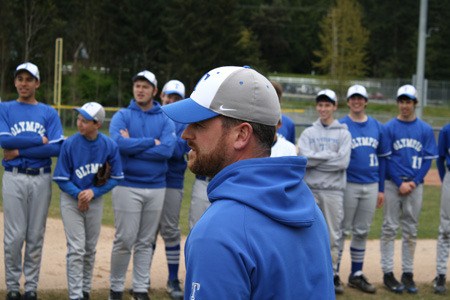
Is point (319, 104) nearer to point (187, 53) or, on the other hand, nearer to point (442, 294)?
point (442, 294)

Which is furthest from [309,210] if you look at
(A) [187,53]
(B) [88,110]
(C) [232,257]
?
(A) [187,53]

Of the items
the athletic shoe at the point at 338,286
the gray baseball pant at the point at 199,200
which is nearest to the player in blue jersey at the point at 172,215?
the gray baseball pant at the point at 199,200

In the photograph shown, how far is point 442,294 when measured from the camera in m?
9.14

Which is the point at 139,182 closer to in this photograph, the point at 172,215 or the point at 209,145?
the point at 172,215

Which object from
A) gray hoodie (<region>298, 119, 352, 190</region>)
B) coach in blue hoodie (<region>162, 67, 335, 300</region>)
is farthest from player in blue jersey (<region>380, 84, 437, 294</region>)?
coach in blue hoodie (<region>162, 67, 335, 300</region>)

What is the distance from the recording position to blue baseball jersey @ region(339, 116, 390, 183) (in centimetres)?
911

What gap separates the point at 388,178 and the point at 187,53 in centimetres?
3775

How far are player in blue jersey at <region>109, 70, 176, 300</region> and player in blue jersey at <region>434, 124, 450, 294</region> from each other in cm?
345

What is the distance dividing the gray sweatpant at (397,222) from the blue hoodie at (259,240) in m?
6.89

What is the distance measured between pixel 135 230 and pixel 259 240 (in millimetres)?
5552

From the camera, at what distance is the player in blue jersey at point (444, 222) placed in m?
9.26

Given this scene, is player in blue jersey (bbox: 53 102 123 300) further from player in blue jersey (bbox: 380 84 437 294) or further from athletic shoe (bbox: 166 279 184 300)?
player in blue jersey (bbox: 380 84 437 294)

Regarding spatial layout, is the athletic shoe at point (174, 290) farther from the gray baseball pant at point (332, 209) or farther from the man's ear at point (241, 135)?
the man's ear at point (241, 135)

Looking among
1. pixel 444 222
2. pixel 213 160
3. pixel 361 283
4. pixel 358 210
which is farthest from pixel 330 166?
pixel 213 160
